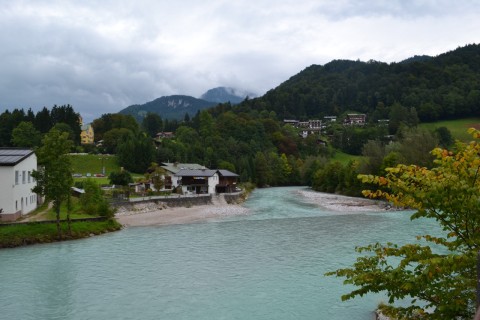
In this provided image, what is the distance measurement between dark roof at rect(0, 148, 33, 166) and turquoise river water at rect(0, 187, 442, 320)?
27.6 feet

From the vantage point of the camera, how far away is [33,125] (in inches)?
3750

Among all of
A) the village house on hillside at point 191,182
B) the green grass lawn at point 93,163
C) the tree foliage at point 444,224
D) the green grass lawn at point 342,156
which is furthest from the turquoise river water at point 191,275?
the green grass lawn at point 342,156

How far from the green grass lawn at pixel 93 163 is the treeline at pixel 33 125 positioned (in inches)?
323

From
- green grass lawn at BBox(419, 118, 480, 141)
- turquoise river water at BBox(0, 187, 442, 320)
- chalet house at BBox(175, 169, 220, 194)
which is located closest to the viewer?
turquoise river water at BBox(0, 187, 442, 320)

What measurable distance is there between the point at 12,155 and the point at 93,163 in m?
54.9

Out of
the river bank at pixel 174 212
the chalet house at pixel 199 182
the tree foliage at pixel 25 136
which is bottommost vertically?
the river bank at pixel 174 212

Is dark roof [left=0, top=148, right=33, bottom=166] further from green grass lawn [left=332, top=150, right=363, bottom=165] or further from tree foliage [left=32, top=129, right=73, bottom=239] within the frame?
green grass lawn [left=332, top=150, right=363, bottom=165]

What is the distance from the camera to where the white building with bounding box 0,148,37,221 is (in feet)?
109

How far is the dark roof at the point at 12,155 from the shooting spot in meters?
33.6

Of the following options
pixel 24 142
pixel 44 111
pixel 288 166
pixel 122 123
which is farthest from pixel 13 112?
pixel 288 166

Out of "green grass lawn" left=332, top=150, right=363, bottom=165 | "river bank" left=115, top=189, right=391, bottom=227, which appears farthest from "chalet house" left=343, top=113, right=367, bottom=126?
"river bank" left=115, top=189, right=391, bottom=227

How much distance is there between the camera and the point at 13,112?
318 feet

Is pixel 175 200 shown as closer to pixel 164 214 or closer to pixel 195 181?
pixel 164 214

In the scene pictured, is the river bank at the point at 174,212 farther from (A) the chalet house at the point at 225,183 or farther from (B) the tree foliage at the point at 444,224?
(B) the tree foliage at the point at 444,224
